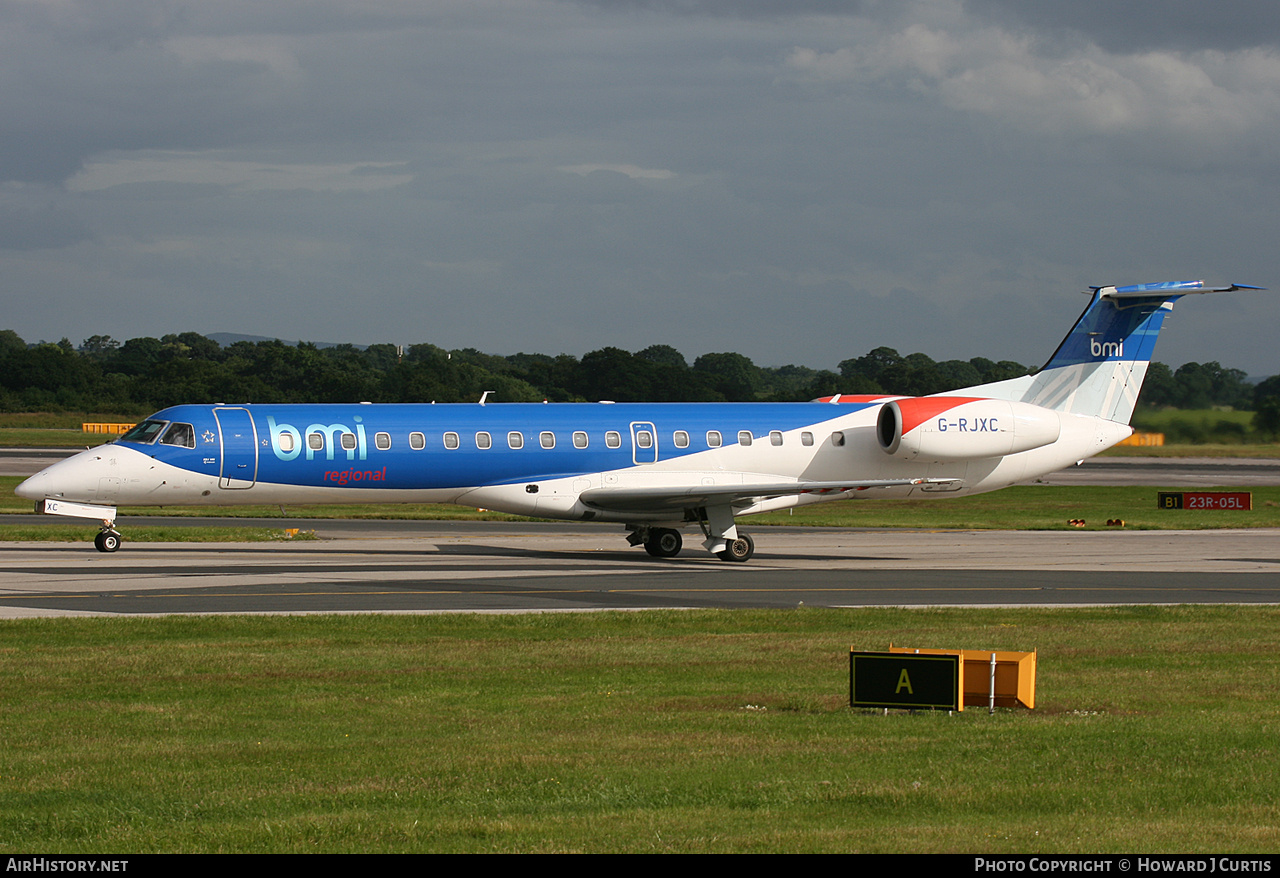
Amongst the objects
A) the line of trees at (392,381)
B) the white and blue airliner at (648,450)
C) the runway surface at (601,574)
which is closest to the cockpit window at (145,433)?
the white and blue airliner at (648,450)

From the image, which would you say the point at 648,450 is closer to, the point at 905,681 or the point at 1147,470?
the point at 905,681

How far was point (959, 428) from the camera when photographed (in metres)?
32.5

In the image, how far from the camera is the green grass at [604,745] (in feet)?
27.8

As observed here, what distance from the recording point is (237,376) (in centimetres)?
10250

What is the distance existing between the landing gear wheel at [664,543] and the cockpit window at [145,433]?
11893mm

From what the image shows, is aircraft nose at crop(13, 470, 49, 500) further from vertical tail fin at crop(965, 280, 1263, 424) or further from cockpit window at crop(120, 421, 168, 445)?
vertical tail fin at crop(965, 280, 1263, 424)

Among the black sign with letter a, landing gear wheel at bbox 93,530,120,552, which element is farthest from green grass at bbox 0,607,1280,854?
landing gear wheel at bbox 93,530,120,552

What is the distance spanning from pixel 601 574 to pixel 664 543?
489 centimetres

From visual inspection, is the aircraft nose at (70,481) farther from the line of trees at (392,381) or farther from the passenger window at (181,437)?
the line of trees at (392,381)

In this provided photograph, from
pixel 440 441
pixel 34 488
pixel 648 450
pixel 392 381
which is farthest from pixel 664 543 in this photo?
pixel 392 381

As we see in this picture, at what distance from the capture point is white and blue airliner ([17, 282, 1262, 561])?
30.0 meters

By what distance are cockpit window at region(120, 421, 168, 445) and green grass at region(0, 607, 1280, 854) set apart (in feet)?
38.5

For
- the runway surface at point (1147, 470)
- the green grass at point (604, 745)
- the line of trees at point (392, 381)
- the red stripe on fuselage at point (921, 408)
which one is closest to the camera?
the green grass at point (604, 745)
